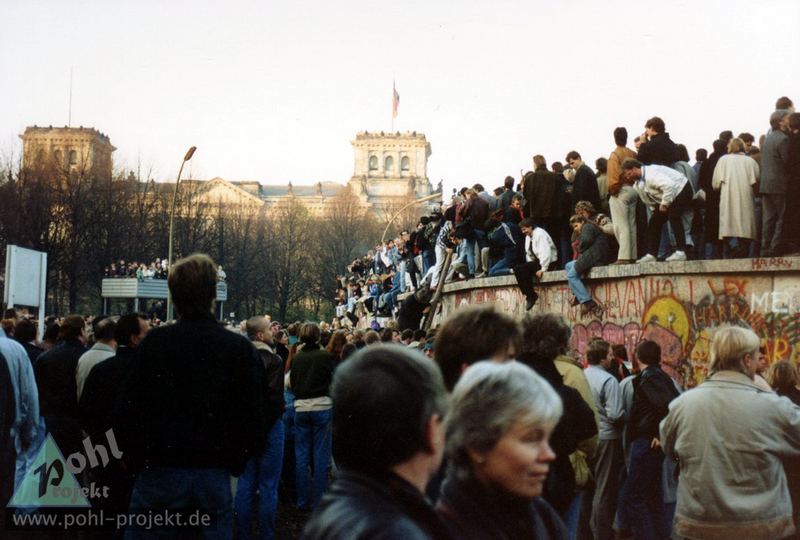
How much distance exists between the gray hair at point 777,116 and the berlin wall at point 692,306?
61.0 inches

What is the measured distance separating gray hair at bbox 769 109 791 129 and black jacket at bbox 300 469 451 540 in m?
10.6

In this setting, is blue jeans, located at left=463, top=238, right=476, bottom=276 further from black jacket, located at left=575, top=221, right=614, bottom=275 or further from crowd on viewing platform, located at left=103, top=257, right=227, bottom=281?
crowd on viewing platform, located at left=103, top=257, right=227, bottom=281

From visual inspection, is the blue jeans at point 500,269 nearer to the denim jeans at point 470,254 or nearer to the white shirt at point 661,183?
the denim jeans at point 470,254

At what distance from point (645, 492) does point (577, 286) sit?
6.96 metres

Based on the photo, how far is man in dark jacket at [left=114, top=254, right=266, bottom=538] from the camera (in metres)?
4.78

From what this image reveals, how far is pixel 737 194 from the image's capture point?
42.2 ft

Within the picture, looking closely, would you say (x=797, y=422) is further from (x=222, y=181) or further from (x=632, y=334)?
(x=222, y=181)

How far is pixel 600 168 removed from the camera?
15984 mm

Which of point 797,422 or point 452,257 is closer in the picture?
point 797,422

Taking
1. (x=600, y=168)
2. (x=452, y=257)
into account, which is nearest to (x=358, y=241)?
(x=452, y=257)

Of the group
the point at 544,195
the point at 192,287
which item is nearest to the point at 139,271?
the point at 544,195

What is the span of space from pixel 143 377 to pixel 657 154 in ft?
33.2

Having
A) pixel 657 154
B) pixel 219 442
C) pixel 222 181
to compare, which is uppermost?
pixel 222 181

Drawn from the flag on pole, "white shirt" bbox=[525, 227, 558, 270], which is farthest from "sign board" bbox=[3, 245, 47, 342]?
the flag on pole
